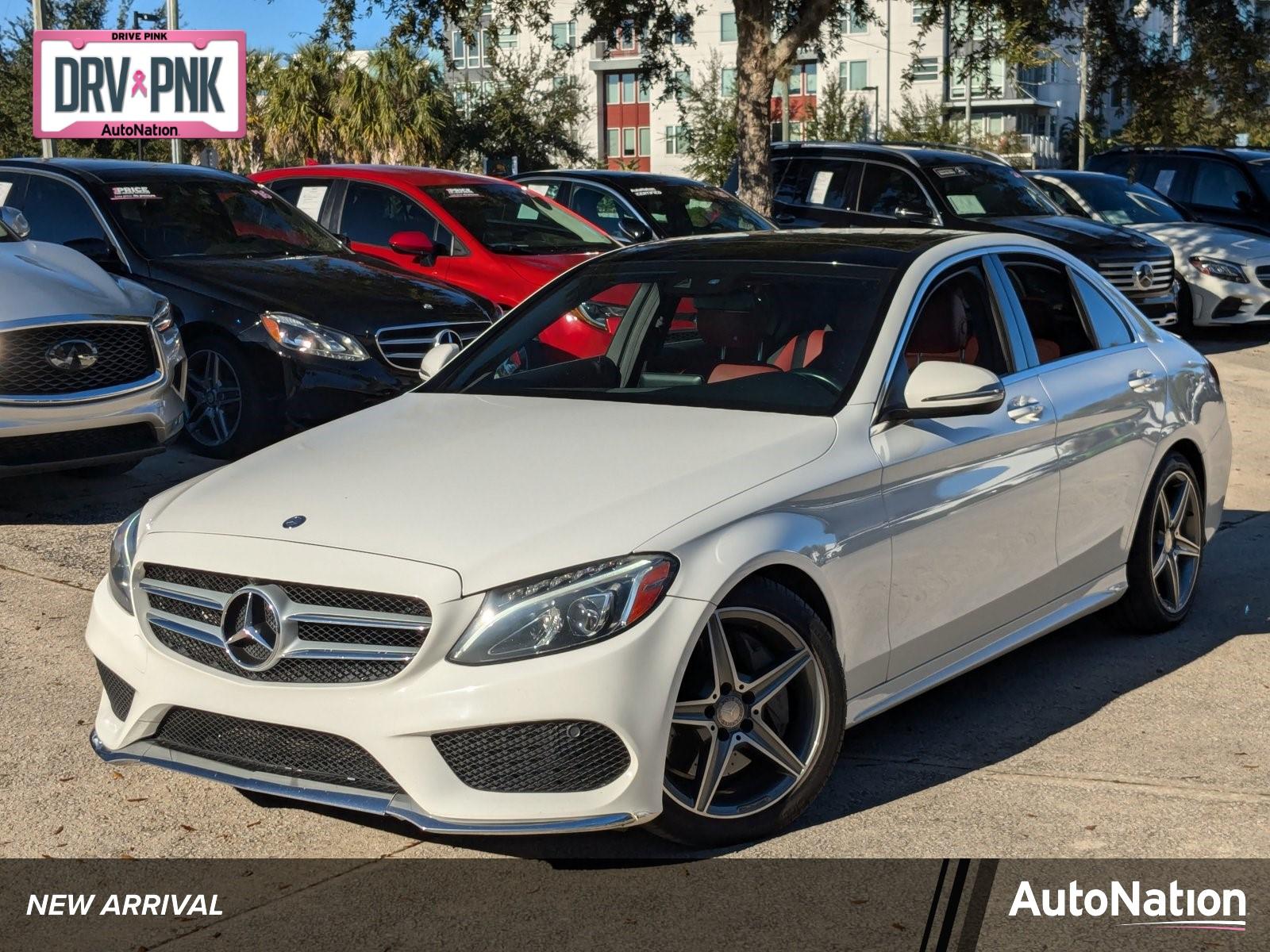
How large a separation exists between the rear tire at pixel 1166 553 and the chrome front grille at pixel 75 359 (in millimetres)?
4717

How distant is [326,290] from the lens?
9500 mm

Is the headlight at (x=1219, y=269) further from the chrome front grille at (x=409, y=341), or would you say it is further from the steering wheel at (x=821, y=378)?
the steering wheel at (x=821, y=378)

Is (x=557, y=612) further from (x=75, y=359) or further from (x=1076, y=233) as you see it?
(x=1076, y=233)

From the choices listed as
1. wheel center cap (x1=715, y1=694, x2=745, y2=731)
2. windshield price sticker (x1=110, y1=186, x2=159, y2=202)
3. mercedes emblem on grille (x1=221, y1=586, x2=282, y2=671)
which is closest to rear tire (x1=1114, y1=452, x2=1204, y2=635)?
wheel center cap (x1=715, y1=694, x2=745, y2=731)

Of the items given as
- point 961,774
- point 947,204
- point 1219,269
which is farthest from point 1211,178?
point 961,774

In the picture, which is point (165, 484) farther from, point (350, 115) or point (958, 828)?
point (350, 115)

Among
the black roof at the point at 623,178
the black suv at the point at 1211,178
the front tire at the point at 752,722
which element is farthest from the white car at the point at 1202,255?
the front tire at the point at 752,722

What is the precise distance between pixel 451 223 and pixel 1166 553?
640 centimetres

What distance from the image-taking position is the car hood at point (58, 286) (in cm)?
782

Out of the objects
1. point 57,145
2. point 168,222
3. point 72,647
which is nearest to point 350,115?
point 57,145

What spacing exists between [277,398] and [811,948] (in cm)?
613

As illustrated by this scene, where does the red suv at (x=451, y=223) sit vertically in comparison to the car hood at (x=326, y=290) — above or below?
above

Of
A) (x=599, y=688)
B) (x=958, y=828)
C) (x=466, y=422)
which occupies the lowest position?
(x=958, y=828)

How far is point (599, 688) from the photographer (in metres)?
3.77
